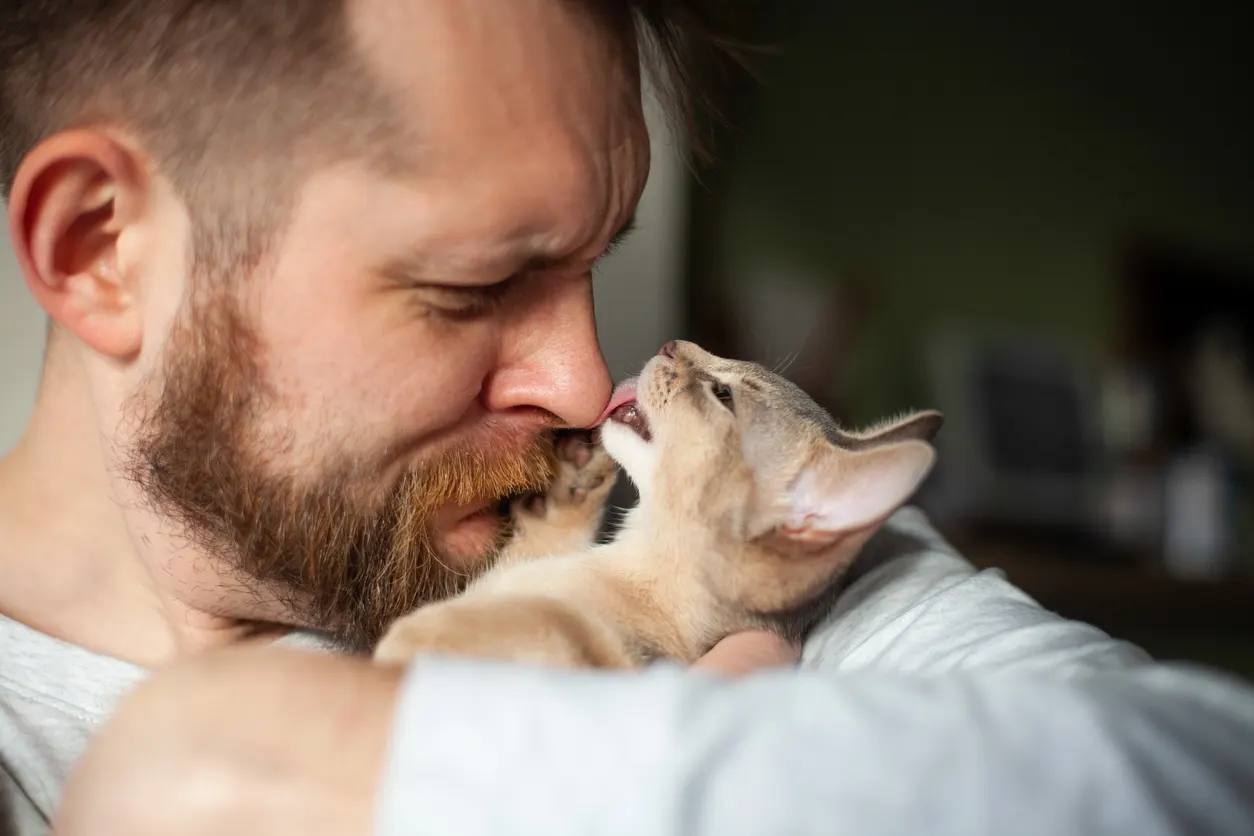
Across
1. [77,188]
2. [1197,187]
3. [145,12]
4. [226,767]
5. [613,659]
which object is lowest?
[1197,187]

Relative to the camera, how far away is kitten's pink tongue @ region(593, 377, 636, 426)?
109cm

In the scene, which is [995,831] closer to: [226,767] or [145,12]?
[226,767]

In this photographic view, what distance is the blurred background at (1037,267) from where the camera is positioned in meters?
3.06

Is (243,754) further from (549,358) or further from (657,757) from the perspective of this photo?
(549,358)

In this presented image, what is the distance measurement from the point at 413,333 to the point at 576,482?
11.5 inches

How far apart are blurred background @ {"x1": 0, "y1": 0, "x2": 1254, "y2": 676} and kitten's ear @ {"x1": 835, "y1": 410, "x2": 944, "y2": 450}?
1.59 m

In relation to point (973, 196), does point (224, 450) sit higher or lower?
higher

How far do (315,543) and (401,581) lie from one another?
0.30 feet

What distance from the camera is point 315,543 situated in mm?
930

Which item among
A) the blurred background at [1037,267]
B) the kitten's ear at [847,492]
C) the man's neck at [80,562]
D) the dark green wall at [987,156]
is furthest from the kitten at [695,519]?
the dark green wall at [987,156]

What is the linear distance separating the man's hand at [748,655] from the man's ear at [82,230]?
1.87ft

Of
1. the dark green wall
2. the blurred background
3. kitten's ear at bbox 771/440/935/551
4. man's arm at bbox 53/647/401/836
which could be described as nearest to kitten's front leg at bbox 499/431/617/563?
kitten's ear at bbox 771/440/935/551

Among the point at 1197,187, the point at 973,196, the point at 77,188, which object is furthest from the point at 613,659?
→ the point at 1197,187

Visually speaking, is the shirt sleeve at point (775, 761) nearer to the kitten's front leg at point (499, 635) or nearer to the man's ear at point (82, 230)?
the kitten's front leg at point (499, 635)
